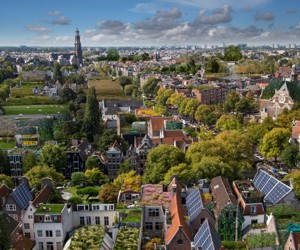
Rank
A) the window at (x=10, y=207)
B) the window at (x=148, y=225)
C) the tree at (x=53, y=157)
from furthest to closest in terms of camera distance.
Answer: the tree at (x=53, y=157) → the window at (x=10, y=207) → the window at (x=148, y=225)

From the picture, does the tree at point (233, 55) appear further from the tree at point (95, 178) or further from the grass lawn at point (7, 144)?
the tree at point (95, 178)

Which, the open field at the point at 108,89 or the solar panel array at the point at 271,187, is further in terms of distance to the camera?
the open field at the point at 108,89

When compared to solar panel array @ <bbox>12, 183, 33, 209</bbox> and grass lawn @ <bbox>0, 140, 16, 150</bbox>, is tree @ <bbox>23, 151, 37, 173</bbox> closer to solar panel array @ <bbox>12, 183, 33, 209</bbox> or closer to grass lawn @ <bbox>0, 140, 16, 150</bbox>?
grass lawn @ <bbox>0, 140, 16, 150</bbox>

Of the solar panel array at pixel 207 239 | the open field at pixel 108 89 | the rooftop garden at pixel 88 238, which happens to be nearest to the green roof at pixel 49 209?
the rooftop garden at pixel 88 238

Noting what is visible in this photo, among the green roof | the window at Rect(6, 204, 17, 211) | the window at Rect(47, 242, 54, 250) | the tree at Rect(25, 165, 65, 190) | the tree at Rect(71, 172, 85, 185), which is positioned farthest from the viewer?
the tree at Rect(71, 172, 85, 185)

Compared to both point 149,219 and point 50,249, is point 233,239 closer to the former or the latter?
point 149,219

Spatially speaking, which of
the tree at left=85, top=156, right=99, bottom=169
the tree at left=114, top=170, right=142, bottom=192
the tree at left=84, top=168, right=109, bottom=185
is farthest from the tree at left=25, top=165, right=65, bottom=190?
the tree at left=114, top=170, right=142, bottom=192

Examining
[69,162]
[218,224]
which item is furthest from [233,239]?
[69,162]
